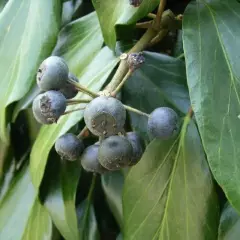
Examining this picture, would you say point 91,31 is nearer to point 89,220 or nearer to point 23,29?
point 23,29

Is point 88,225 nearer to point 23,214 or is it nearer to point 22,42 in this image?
point 23,214

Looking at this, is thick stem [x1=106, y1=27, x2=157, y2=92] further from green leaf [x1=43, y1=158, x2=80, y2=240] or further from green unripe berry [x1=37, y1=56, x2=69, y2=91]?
green leaf [x1=43, y1=158, x2=80, y2=240]

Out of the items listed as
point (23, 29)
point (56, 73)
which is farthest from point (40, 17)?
point (56, 73)

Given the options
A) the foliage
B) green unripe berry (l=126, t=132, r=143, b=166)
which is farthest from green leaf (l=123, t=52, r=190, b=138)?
green unripe berry (l=126, t=132, r=143, b=166)

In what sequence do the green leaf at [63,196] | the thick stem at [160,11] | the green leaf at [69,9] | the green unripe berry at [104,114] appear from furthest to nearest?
1. the green leaf at [69,9]
2. the green leaf at [63,196]
3. the thick stem at [160,11]
4. the green unripe berry at [104,114]

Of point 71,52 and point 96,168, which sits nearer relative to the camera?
point 96,168

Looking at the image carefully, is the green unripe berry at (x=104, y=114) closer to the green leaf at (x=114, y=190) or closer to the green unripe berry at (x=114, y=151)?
the green unripe berry at (x=114, y=151)

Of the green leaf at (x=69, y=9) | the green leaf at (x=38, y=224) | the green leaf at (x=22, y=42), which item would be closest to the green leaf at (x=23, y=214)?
the green leaf at (x=38, y=224)
